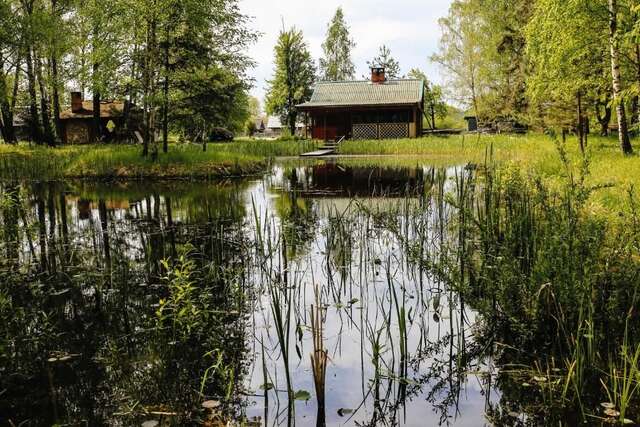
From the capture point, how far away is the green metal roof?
3681cm

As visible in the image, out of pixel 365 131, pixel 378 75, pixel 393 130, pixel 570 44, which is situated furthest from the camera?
pixel 378 75

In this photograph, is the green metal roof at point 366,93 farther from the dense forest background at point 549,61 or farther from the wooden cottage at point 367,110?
the dense forest background at point 549,61

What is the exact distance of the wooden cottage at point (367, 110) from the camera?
36.7m

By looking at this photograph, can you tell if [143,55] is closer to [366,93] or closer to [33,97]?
[33,97]

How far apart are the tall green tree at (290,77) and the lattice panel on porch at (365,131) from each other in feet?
44.5

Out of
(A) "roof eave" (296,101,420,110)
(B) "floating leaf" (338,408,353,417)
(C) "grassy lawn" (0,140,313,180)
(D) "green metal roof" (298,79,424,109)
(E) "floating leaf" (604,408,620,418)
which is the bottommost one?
(B) "floating leaf" (338,408,353,417)

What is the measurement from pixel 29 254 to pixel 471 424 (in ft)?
20.8

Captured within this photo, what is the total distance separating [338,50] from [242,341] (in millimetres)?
60814

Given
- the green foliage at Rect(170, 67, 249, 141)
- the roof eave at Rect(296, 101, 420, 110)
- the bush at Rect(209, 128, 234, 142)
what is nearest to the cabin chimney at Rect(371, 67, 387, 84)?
the roof eave at Rect(296, 101, 420, 110)

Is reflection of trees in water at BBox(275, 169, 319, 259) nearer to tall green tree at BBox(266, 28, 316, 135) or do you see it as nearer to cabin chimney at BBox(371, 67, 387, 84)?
cabin chimney at BBox(371, 67, 387, 84)

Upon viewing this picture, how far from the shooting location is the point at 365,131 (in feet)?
123

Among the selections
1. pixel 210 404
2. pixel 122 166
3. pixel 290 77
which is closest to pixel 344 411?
pixel 210 404

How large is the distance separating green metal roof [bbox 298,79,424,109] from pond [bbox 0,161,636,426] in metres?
30.3

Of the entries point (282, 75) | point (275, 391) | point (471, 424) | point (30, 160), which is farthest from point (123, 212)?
point (282, 75)
